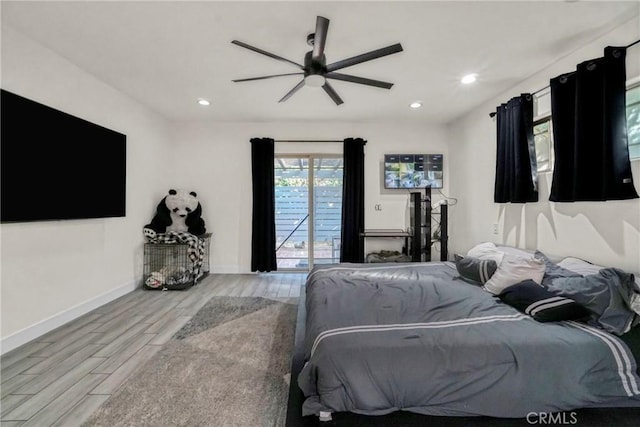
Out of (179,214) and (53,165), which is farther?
(179,214)

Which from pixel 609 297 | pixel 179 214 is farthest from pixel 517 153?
pixel 179 214

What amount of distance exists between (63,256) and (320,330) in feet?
8.78

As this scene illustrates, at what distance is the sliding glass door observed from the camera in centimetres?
438

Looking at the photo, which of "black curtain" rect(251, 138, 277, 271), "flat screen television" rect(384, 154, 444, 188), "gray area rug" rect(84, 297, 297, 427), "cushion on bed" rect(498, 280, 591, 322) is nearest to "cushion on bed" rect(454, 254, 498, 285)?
"cushion on bed" rect(498, 280, 591, 322)

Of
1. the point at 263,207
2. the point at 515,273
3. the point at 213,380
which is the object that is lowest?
the point at 213,380

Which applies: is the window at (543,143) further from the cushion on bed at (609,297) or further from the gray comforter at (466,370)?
the gray comforter at (466,370)

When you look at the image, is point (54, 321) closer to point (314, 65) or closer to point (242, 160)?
point (242, 160)

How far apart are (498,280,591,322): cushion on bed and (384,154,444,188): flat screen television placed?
2625 mm

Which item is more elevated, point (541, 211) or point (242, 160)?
point (242, 160)

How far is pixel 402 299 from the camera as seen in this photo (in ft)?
5.91

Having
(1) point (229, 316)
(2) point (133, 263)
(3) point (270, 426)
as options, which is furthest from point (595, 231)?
(2) point (133, 263)

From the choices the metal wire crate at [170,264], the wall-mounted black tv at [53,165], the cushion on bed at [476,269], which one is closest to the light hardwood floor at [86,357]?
the metal wire crate at [170,264]

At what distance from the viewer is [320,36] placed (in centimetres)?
168

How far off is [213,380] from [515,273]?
87.8 inches
